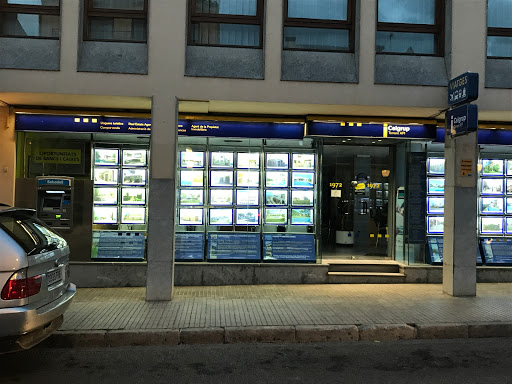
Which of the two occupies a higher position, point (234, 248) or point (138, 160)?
point (138, 160)

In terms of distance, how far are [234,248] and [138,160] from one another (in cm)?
298

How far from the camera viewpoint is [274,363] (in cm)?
554

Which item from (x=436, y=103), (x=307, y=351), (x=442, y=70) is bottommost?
(x=307, y=351)

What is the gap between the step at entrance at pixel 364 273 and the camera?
9781 mm

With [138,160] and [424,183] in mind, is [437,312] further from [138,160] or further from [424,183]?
[138,160]

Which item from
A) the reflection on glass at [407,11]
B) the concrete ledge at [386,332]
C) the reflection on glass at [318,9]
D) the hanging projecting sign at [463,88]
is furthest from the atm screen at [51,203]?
the hanging projecting sign at [463,88]

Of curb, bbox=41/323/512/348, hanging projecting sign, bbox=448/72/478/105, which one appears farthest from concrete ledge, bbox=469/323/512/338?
hanging projecting sign, bbox=448/72/478/105

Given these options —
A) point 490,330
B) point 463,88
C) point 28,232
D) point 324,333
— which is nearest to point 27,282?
point 28,232

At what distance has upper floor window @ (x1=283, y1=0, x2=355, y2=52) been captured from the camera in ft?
29.9

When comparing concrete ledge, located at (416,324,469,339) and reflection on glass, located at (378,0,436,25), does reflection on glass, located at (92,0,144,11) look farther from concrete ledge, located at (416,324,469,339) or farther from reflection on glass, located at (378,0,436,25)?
concrete ledge, located at (416,324,469,339)

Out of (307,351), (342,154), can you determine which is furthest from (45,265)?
(342,154)

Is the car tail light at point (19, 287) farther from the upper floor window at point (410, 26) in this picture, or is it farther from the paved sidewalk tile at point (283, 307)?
the upper floor window at point (410, 26)

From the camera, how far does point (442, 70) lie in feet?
29.4

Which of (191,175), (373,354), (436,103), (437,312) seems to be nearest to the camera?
(373,354)
